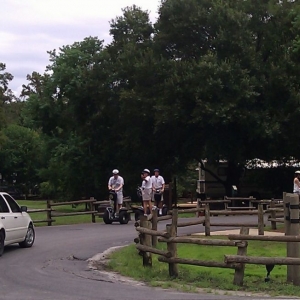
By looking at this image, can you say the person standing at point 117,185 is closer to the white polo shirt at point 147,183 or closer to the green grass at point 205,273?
the white polo shirt at point 147,183

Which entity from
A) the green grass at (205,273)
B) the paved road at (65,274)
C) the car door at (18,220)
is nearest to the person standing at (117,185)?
the paved road at (65,274)

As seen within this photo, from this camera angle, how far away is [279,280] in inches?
485

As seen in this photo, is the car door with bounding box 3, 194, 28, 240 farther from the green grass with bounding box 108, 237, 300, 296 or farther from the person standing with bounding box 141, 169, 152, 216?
the person standing with bounding box 141, 169, 152, 216

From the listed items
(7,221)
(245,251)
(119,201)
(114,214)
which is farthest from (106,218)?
(245,251)

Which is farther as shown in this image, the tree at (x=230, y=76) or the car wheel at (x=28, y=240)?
the tree at (x=230, y=76)

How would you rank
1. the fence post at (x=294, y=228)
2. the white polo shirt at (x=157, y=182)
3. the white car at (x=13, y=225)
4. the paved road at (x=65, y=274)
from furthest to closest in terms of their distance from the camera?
1. the white polo shirt at (x=157, y=182)
2. the white car at (x=13, y=225)
3. the fence post at (x=294, y=228)
4. the paved road at (x=65, y=274)

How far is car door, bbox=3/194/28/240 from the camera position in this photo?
17.0 metres

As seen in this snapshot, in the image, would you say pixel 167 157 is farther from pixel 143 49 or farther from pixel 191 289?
pixel 191 289

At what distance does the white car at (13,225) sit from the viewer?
1616cm

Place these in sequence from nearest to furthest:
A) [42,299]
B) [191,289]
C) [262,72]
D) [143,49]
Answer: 1. [42,299]
2. [191,289]
3. [262,72]
4. [143,49]

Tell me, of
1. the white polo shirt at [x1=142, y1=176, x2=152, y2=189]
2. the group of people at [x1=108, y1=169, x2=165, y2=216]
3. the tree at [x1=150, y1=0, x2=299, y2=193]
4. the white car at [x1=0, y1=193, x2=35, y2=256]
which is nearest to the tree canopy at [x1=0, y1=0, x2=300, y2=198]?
the tree at [x1=150, y1=0, x2=299, y2=193]

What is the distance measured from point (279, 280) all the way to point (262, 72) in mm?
25963

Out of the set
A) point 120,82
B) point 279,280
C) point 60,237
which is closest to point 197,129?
point 120,82

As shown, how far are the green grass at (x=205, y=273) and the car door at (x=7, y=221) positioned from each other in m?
2.57
